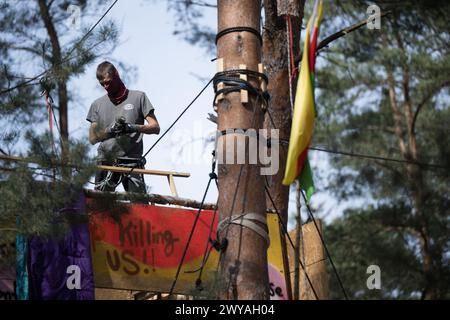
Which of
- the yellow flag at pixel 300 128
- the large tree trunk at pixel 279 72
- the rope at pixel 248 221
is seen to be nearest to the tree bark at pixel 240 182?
the rope at pixel 248 221

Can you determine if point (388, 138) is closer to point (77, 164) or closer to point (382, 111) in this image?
point (382, 111)

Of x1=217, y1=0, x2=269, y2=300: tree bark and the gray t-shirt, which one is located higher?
the gray t-shirt

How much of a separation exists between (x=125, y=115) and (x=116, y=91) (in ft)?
0.94

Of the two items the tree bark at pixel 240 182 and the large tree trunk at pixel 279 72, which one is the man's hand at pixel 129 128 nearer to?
the large tree trunk at pixel 279 72

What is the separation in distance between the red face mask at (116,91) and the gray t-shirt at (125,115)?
0.14ft

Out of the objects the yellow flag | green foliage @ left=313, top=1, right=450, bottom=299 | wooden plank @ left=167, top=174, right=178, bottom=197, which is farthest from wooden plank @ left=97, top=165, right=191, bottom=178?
green foliage @ left=313, top=1, right=450, bottom=299

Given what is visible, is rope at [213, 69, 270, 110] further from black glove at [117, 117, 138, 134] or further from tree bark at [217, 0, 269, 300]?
black glove at [117, 117, 138, 134]

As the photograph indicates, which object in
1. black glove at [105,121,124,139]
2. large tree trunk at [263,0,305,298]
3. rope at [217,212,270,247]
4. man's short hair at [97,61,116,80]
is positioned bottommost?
rope at [217,212,270,247]

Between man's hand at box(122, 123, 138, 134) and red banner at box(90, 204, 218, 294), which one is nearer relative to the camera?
red banner at box(90, 204, 218, 294)

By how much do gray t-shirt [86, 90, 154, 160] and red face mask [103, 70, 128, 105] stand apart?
43 mm

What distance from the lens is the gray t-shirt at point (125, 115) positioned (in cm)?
952

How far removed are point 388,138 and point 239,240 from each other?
17.2 m

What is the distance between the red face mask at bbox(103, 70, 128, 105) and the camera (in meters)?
9.82
